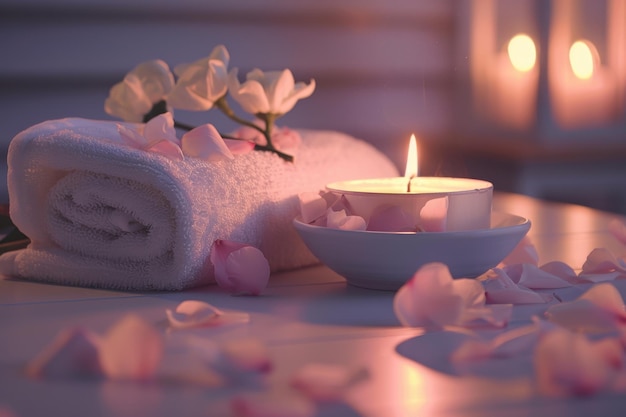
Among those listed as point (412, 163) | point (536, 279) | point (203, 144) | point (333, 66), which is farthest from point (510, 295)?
point (333, 66)

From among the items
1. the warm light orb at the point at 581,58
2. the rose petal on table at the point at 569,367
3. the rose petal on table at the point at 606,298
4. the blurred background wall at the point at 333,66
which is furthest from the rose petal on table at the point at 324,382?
the warm light orb at the point at 581,58

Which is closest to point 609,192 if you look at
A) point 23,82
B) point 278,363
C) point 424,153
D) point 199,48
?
point 424,153

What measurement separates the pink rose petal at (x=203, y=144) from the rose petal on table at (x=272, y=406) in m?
0.36

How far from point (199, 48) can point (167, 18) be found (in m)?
0.09

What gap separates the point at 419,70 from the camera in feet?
6.36

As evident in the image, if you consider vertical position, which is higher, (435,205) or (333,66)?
(333,66)

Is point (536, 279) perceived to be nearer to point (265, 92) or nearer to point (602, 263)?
point (602, 263)

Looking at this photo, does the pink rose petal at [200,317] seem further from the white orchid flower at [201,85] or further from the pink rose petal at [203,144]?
the white orchid flower at [201,85]

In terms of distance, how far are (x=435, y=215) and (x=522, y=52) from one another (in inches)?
52.0

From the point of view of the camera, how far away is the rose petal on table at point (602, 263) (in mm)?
803

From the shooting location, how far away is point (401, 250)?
71cm

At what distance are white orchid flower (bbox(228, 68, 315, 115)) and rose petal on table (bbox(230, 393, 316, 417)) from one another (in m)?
0.47

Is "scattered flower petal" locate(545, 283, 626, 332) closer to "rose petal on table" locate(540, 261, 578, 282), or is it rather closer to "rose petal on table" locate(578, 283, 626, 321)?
"rose petal on table" locate(578, 283, 626, 321)

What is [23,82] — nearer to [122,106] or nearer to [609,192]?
→ [122,106]
